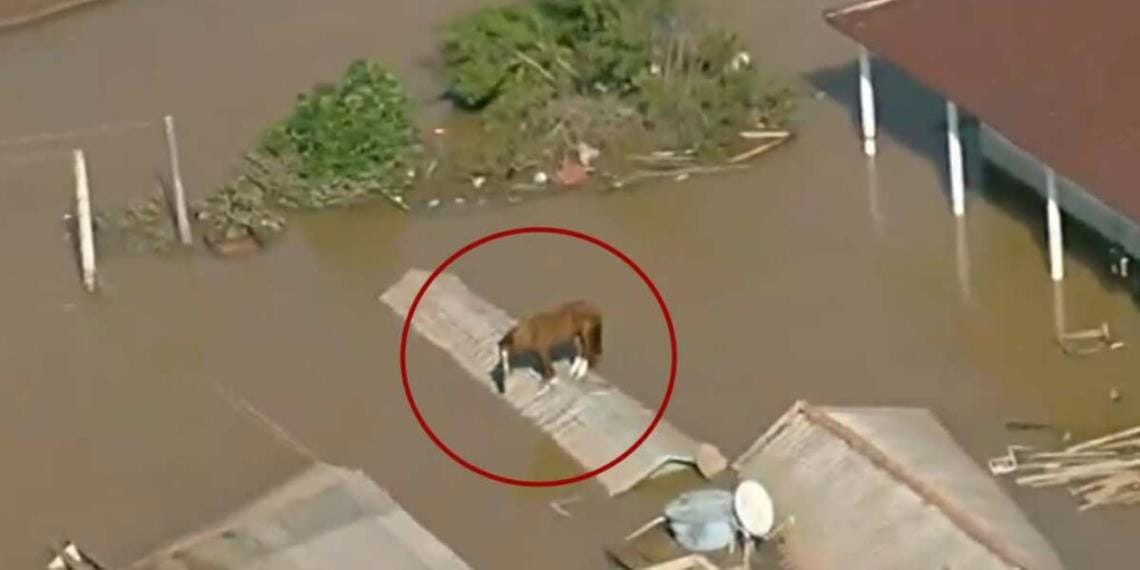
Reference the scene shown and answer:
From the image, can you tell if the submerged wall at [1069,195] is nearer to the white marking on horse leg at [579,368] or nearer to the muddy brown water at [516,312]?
the muddy brown water at [516,312]

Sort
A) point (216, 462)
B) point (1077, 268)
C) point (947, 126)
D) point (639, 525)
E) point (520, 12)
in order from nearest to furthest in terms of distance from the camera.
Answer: point (639, 525), point (216, 462), point (1077, 268), point (947, 126), point (520, 12)

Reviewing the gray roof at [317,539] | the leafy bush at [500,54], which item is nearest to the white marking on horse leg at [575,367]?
the gray roof at [317,539]

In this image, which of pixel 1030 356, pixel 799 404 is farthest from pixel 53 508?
pixel 1030 356

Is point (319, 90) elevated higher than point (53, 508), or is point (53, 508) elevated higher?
point (319, 90)

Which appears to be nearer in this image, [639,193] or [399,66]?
[639,193]

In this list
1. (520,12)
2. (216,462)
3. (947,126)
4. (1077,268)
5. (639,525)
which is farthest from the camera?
(520,12)

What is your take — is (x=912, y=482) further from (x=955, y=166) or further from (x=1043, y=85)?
(x=955, y=166)

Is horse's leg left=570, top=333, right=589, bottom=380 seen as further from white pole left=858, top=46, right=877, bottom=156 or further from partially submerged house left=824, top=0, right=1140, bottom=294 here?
white pole left=858, top=46, right=877, bottom=156

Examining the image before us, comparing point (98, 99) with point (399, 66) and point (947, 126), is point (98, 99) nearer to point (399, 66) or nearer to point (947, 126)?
point (399, 66)
